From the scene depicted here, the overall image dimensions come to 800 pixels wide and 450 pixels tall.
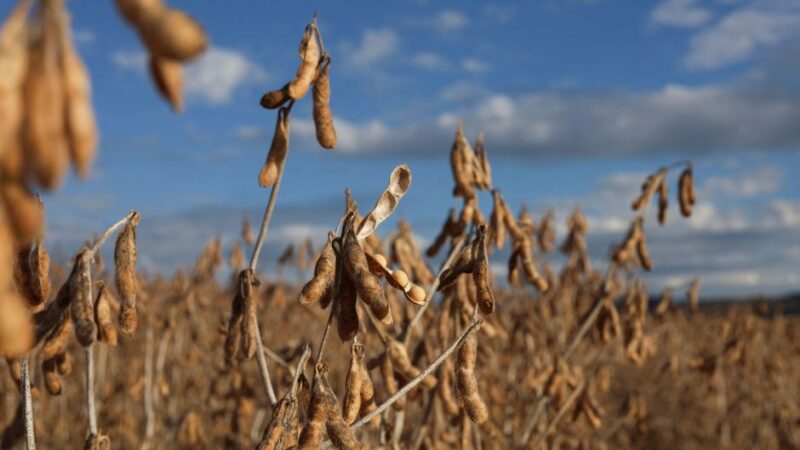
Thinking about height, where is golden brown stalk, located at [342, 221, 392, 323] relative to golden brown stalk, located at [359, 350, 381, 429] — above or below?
above

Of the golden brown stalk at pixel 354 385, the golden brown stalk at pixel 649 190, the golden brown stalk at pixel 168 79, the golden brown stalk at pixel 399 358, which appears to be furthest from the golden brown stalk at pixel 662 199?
the golden brown stalk at pixel 168 79

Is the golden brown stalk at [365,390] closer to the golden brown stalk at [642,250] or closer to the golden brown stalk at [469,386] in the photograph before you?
the golden brown stalk at [469,386]

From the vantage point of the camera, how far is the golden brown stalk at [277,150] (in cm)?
231

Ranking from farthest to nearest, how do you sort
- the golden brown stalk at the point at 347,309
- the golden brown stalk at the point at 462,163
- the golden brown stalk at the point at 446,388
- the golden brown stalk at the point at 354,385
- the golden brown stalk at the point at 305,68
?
the golden brown stalk at the point at 462,163
the golden brown stalk at the point at 446,388
the golden brown stalk at the point at 305,68
the golden brown stalk at the point at 354,385
the golden brown stalk at the point at 347,309

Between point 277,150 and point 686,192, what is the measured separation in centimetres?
273

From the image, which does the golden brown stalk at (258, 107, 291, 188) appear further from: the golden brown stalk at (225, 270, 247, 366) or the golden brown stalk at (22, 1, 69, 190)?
the golden brown stalk at (22, 1, 69, 190)

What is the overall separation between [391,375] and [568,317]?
565 centimetres

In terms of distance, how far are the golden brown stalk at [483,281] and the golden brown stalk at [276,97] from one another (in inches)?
23.1

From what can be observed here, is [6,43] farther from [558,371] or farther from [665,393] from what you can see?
[665,393]

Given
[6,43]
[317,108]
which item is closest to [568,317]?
[317,108]

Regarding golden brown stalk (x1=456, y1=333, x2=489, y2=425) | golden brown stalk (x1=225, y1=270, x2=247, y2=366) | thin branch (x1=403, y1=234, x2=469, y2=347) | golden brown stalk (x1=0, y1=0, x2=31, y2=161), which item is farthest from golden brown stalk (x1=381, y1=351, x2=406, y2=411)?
golden brown stalk (x1=0, y1=0, x2=31, y2=161)

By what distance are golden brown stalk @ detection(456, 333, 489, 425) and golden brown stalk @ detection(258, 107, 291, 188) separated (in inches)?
25.8

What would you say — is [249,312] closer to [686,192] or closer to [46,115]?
[46,115]

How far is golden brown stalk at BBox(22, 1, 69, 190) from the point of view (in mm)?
Result: 848
